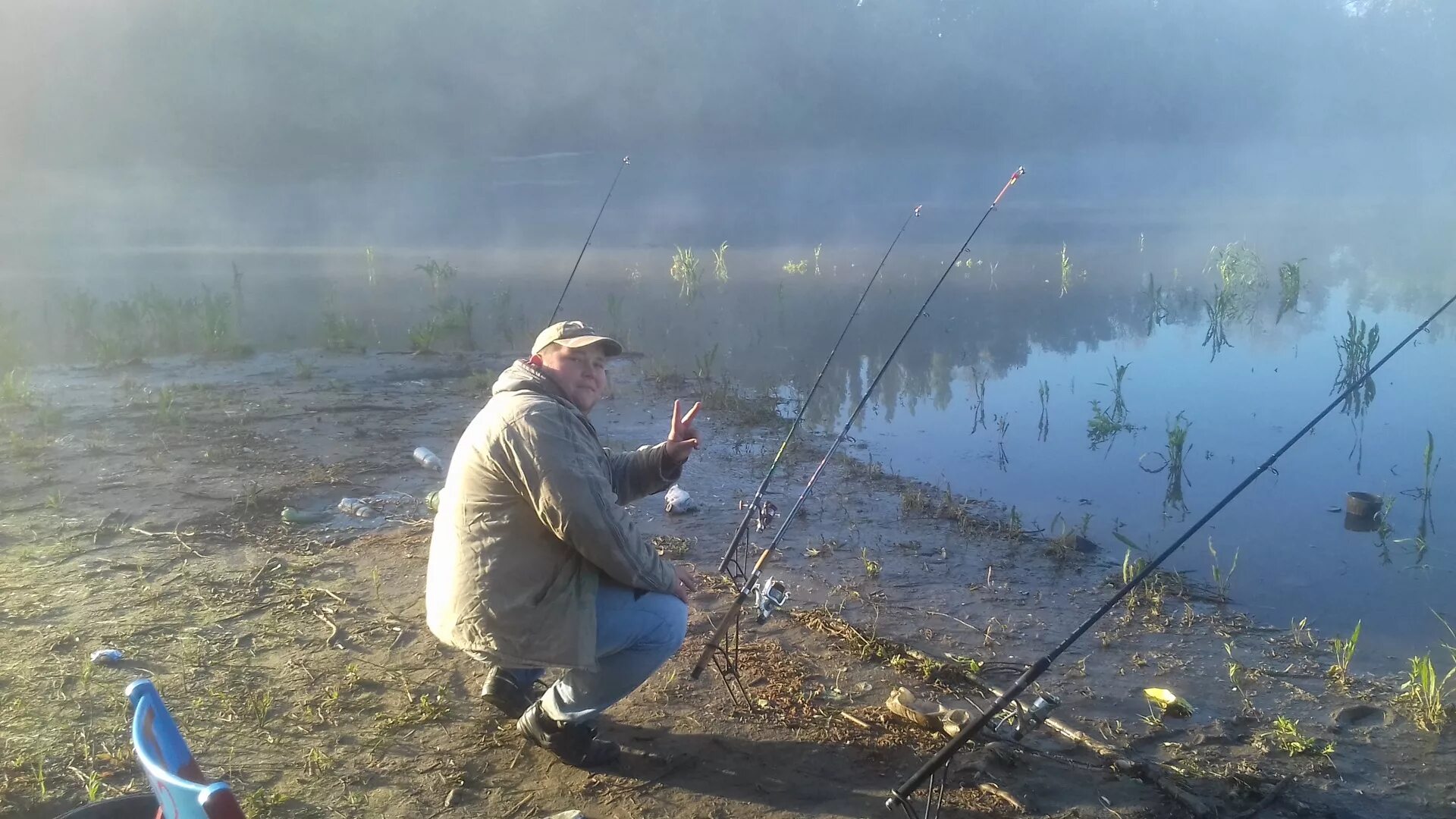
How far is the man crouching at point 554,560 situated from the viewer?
2.42 meters

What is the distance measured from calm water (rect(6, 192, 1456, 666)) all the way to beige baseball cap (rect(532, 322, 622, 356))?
2.98 meters

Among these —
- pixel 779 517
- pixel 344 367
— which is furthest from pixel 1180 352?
pixel 344 367

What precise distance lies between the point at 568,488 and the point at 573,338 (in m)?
0.47

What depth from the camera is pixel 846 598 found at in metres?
3.95

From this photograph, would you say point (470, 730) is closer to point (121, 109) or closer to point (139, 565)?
point (139, 565)

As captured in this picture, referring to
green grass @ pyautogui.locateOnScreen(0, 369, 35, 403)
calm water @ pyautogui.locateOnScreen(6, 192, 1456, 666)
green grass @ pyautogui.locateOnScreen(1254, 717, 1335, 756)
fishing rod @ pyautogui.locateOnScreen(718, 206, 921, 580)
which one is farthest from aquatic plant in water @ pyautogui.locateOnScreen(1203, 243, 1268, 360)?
green grass @ pyautogui.locateOnScreen(0, 369, 35, 403)

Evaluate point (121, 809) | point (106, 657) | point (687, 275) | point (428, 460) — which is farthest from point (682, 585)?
point (687, 275)

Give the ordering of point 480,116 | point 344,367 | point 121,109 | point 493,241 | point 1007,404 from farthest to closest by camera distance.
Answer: point 480,116
point 121,109
point 493,241
point 344,367
point 1007,404

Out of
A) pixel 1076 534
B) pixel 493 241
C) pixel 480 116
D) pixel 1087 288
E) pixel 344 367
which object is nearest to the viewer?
pixel 1076 534

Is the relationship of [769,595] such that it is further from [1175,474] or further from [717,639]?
[1175,474]

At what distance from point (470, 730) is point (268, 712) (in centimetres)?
61

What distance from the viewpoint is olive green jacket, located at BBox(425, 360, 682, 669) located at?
240 centimetres

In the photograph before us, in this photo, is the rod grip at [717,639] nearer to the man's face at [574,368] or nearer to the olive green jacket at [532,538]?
the olive green jacket at [532,538]

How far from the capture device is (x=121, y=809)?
1.89 meters
